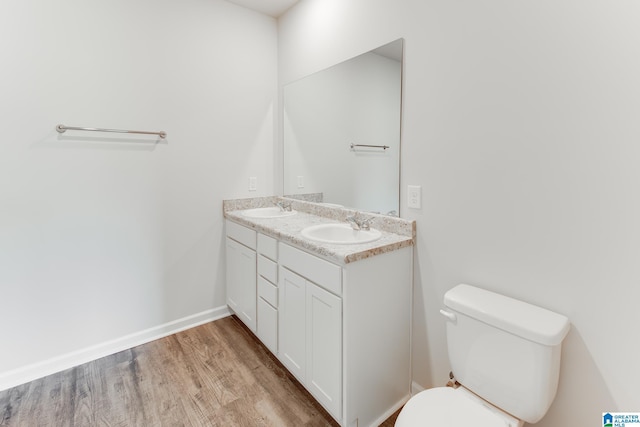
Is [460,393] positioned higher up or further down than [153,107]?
further down

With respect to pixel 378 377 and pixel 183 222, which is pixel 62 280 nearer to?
pixel 183 222

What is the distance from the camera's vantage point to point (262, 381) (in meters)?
1.83

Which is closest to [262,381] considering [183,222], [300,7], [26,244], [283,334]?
[283,334]

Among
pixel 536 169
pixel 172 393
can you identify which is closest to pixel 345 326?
pixel 536 169

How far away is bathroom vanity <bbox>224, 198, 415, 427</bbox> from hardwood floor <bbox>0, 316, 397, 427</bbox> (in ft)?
0.46

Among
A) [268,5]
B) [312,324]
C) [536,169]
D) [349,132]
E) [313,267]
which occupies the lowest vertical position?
[312,324]

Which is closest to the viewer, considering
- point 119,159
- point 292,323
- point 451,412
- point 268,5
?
point 451,412

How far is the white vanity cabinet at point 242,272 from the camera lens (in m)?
2.13

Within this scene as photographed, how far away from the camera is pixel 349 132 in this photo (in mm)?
2100

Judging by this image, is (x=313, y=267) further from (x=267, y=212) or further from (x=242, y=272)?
(x=267, y=212)

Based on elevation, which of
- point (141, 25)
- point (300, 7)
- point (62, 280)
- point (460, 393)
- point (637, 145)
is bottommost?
point (460, 393)

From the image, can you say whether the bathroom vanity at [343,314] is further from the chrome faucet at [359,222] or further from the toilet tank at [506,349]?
the toilet tank at [506,349]

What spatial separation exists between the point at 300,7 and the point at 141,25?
3.67ft

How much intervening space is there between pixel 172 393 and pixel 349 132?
1.88 m
